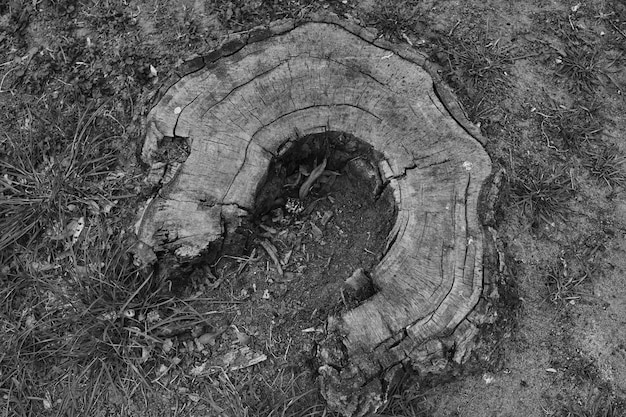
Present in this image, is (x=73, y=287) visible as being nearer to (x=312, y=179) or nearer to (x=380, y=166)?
(x=312, y=179)

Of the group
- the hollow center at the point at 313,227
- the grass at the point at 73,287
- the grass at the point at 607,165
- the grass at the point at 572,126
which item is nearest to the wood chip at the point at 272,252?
the hollow center at the point at 313,227

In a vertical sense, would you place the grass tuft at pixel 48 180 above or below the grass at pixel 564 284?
above

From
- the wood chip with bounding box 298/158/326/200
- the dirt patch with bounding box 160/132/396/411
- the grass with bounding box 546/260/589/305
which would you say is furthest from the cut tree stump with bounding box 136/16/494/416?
the grass with bounding box 546/260/589/305

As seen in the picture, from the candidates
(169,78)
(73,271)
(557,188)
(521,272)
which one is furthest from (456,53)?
(73,271)

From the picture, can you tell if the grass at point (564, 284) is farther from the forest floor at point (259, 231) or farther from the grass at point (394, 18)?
the grass at point (394, 18)

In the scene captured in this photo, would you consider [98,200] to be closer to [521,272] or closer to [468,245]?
[468,245]

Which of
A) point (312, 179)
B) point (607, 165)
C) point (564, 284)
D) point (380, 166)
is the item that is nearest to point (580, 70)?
point (607, 165)

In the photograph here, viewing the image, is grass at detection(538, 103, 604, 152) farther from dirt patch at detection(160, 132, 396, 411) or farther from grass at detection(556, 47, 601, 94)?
dirt patch at detection(160, 132, 396, 411)
